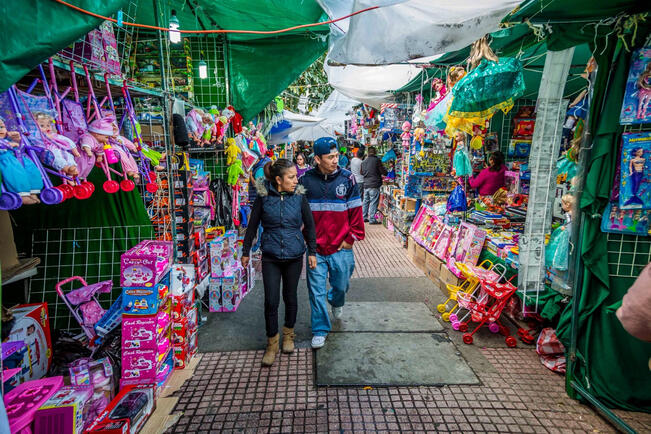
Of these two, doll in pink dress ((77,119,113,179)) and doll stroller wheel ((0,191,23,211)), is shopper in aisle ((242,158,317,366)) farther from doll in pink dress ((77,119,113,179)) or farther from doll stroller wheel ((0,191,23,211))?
doll stroller wheel ((0,191,23,211))

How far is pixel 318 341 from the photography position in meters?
3.56

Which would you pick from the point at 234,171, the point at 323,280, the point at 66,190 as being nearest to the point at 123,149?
the point at 66,190

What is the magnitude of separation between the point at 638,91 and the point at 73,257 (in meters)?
4.92

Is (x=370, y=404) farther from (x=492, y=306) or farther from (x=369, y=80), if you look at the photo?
(x=369, y=80)

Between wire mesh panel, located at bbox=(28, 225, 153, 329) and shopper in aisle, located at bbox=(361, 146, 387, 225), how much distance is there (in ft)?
21.8

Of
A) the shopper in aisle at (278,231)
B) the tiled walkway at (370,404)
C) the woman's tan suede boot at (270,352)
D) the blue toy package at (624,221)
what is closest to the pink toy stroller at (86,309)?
the tiled walkway at (370,404)

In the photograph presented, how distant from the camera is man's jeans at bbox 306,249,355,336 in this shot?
3.49 meters

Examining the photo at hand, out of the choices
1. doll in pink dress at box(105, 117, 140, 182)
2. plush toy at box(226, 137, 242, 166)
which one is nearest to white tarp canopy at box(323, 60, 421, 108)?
plush toy at box(226, 137, 242, 166)

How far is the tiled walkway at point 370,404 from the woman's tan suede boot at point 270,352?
0.07 metres

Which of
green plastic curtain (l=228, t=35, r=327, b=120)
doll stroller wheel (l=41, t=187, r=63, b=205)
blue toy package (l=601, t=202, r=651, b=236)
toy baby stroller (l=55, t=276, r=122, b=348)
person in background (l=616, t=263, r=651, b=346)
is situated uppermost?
green plastic curtain (l=228, t=35, r=327, b=120)

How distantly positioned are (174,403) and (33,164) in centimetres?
203

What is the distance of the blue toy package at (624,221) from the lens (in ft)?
8.60

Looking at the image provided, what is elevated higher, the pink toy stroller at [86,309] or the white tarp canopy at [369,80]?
the white tarp canopy at [369,80]

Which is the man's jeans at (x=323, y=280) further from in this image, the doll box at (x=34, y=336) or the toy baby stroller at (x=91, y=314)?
the doll box at (x=34, y=336)
